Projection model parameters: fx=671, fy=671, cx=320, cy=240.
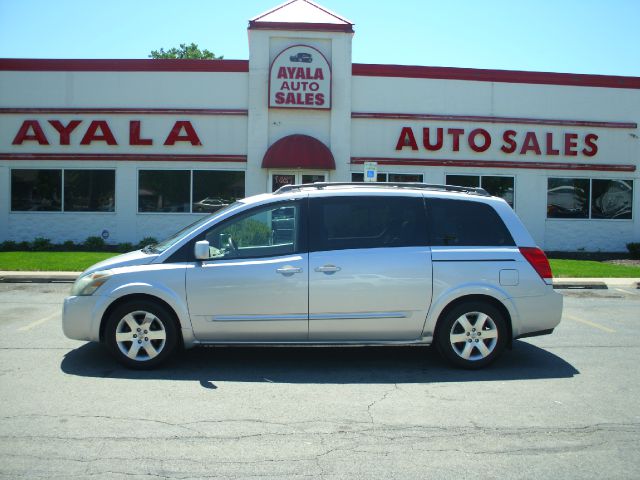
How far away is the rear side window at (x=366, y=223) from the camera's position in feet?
22.3

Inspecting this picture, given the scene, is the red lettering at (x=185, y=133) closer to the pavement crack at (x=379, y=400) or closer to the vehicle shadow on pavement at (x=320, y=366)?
the vehicle shadow on pavement at (x=320, y=366)

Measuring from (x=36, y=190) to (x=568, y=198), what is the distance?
652 inches

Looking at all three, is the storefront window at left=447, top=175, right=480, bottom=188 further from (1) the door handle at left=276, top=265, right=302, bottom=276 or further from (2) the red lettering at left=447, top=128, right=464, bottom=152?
(1) the door handle at left=276, top=265, right=302, bottom=276

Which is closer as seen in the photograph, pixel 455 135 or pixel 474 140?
pixel 455 135

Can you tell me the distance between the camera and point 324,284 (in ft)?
21.7

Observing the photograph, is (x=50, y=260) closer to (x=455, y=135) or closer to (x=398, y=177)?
(x=398, y=177)

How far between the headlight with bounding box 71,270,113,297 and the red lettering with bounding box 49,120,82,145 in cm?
1467

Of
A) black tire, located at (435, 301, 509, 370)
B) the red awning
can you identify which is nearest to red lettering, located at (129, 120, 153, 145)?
the red awning

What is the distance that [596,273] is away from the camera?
1593 cm

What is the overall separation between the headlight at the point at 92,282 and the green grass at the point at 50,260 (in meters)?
8.54

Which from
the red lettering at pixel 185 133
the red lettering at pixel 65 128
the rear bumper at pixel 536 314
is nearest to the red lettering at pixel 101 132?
the red lettering at pixel 65 128

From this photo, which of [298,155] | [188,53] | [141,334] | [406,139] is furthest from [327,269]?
[188,53]

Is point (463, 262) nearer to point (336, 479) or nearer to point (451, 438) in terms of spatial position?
point (451, 438)

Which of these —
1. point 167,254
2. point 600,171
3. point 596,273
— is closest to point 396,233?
point 167,254
